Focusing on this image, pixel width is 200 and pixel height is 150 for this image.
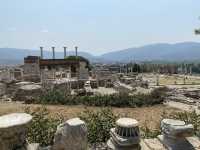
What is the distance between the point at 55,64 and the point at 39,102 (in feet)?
68.6

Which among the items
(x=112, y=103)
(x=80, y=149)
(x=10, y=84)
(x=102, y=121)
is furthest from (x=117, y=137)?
(x=10, y=84)

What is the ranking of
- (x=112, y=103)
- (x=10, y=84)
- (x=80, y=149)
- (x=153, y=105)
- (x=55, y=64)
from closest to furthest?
(x=80, y=149), (x=112, y=103), (x=153, y=105), (x=10, y=84), (x=55, y=64)

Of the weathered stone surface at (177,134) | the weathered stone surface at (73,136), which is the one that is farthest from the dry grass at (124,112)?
the weathered stone surface at (73,136)

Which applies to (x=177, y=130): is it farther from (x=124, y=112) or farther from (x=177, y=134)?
(x=124, y=112)

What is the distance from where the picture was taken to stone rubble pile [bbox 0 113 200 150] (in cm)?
476

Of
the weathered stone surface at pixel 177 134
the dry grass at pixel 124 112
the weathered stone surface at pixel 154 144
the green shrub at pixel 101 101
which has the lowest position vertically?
the dry grass at pixel 124 112

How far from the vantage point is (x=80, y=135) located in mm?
5262

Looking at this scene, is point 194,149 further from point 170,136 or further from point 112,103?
point 112,103

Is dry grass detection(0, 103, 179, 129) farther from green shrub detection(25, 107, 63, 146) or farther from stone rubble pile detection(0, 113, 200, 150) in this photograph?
stone rubble pile detection(0, 113, 200, 150)

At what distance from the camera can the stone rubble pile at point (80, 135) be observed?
15.6 ft

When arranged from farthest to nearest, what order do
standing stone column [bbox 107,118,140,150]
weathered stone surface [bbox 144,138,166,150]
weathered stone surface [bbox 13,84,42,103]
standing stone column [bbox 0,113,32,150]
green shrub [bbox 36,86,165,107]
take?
weathered stone surface [bbox 13,84,42,103] → green shrub [bbox 36,86,165,107] → weathered stone surface [bbox 144,138,166,150] → standing stone column [bbox 107,118,140,150] → standing stone column [bbox 0,113,32,150]

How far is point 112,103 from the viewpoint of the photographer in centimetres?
1709

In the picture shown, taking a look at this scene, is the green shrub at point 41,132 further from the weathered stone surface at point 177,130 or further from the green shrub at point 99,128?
the weathered stone surface at point 177,130

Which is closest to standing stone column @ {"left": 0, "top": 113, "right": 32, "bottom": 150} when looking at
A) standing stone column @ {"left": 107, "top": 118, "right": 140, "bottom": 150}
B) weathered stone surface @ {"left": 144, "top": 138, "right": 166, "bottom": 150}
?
standing stone column @ {"left": 107, "top": 118, "right": 140, "bottom": 150}
